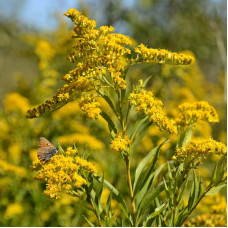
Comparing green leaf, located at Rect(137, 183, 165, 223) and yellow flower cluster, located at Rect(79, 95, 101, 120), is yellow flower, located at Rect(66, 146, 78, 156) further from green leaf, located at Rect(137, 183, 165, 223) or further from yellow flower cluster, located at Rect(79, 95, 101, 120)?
green leaf, located at Rect(137, 183, 165, 223)

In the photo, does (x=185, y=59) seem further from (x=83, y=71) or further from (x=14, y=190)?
(x=14, y=190)

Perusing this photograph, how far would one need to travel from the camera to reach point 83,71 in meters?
1.31

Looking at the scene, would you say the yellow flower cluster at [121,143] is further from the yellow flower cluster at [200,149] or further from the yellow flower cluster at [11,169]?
the yellow flower cluster at [11,169]

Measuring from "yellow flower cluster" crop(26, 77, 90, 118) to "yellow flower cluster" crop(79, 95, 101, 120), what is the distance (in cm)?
3

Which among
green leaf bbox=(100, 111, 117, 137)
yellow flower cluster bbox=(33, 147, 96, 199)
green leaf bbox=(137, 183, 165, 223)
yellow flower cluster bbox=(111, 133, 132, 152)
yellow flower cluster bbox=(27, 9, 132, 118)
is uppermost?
yellow flower cluster bbox=(27, 9, 132, 118)

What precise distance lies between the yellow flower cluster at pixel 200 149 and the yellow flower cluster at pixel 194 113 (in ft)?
0.72

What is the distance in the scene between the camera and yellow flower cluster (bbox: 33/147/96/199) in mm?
1230

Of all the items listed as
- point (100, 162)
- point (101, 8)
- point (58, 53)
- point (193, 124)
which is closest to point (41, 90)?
point (58, 53)

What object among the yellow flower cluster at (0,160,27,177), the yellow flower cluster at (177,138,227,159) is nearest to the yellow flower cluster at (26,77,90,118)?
the yellow flower cluster at (177,138,227,159)

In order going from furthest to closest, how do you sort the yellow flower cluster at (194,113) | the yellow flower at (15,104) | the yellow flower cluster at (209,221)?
the yellow flower at (15,104), the yellow flower cluster at (209,221), the yellow flower cluster at (194,113)

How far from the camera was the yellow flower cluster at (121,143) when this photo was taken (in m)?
1.23

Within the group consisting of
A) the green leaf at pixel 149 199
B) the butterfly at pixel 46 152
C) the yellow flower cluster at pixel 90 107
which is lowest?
the green leaf at pixel 149 199

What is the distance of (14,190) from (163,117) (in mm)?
2046

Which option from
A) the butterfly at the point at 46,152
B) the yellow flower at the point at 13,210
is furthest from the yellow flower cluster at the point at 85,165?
the yellow flower at the point at 13,210
